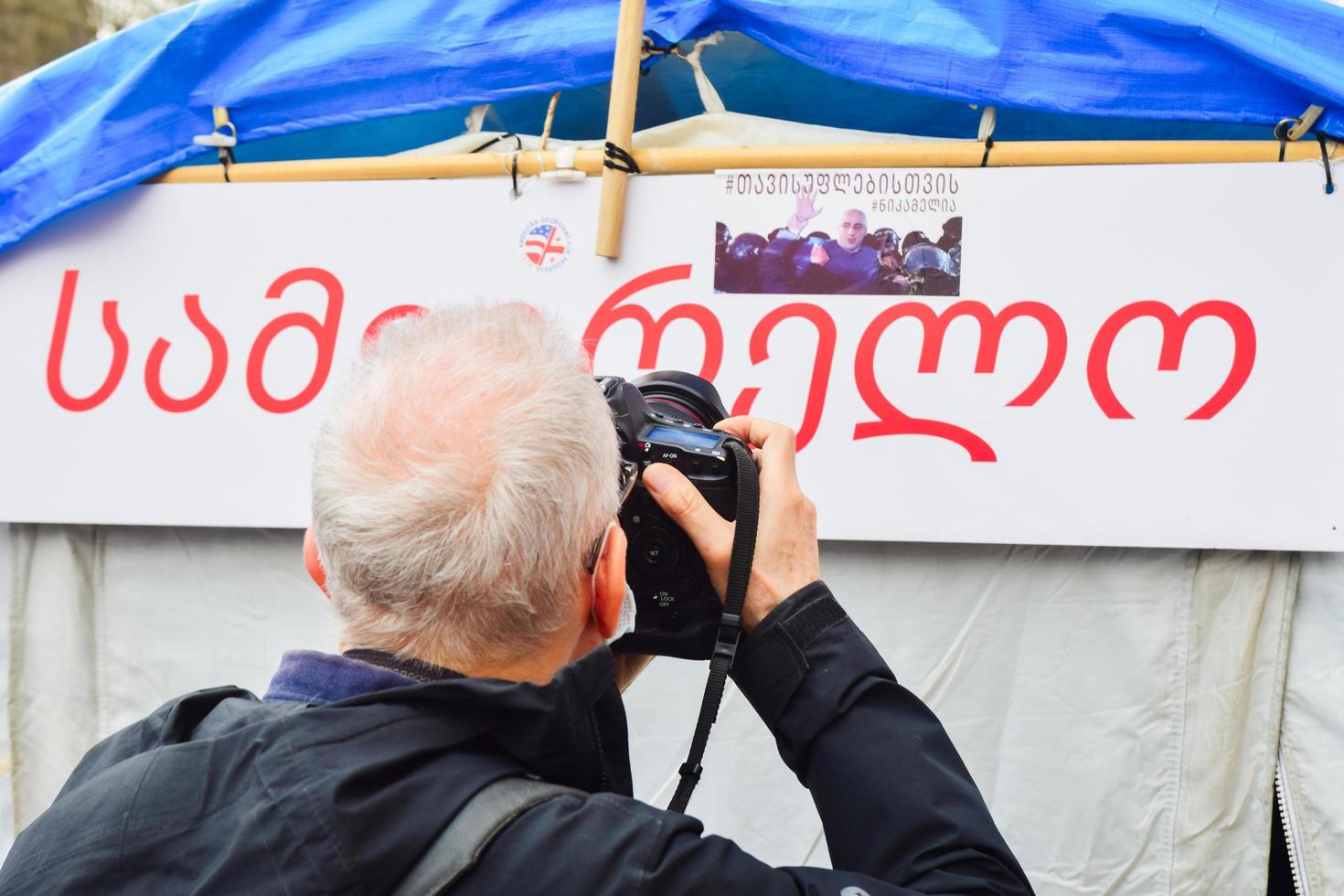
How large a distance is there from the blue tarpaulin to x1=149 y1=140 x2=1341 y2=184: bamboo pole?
1.8 inches

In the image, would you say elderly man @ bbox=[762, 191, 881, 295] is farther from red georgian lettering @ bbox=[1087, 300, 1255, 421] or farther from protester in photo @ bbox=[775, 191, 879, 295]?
red georgian lettering @ bbox=[1087, 300, 1255, 421]

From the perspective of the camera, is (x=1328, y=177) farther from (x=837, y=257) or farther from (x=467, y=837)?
(x=467, y=837)

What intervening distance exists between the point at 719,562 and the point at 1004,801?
892mm

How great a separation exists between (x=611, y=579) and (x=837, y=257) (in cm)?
85

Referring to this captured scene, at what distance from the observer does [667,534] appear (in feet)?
2.57

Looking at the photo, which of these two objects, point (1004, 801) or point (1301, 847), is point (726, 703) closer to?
point (1004, 801)

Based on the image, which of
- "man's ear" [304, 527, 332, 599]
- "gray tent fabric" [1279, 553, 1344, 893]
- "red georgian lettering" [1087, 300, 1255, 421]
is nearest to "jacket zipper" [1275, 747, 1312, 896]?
"gray tent fabric" [1279, 553, 1344, 893]

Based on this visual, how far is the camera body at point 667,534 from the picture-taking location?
0.78 metres

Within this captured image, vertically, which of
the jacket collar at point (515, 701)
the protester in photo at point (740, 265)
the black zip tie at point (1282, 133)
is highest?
the black zip tie at point (1282, 133)

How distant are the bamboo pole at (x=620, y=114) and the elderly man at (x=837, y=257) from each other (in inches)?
8.7

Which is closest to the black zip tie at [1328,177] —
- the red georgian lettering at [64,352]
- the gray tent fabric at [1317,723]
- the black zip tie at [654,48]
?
the gray tent fabric at [1317,723]

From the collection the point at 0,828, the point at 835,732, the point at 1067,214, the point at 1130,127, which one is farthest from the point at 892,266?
the point at 0,828

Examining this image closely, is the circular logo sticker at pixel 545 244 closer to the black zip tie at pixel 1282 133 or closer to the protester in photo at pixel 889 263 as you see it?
the protester in photo at pixel 889 263

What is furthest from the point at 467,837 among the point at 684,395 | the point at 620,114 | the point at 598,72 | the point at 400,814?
the point at 598,72
